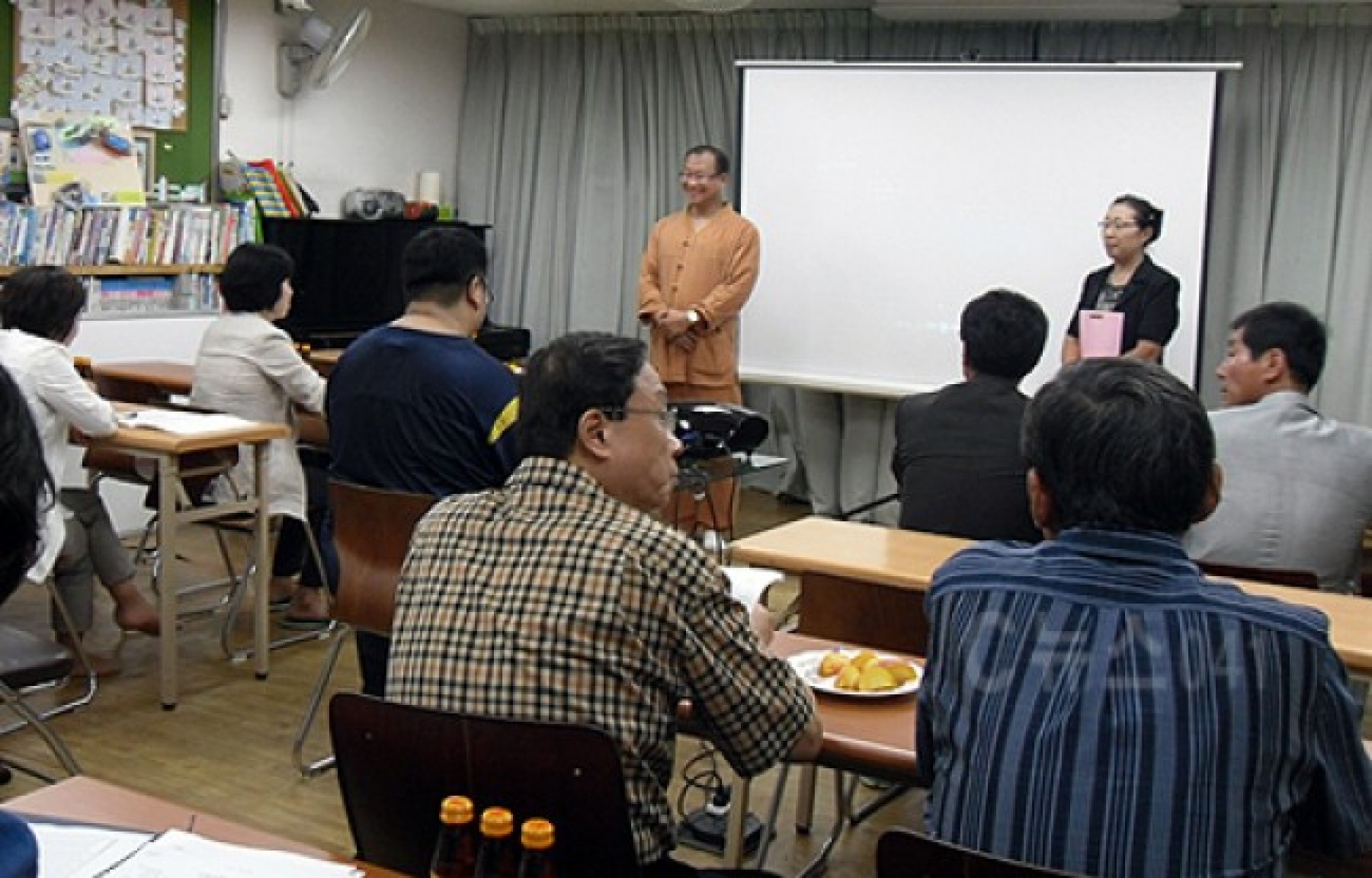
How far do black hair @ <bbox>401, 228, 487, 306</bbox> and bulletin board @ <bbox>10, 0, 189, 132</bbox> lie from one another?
10.3 ft

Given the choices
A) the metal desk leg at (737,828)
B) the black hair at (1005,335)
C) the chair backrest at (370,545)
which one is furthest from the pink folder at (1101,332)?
the chair backrest at (370,545)

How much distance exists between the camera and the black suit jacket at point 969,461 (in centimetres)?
312

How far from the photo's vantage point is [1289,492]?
9.93 ft

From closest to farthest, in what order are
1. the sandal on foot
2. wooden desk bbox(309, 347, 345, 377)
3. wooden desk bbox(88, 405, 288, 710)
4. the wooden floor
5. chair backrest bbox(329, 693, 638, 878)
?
chair backrest bbox(329, 693, 638, 878)
the wooden floor
wooden desk bbox(88, 405, 288, 710)
the sandal on foot
wooden desk bbox(309, 347, 345, 377)

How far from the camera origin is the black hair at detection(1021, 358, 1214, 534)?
1564mm

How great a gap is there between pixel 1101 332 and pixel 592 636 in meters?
4.22

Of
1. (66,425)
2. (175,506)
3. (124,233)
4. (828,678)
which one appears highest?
(124,233)

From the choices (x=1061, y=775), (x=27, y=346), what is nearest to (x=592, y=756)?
(x=1061, y=775)

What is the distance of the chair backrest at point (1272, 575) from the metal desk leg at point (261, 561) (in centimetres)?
267

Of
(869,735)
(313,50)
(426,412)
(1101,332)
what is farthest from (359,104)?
(869,735)

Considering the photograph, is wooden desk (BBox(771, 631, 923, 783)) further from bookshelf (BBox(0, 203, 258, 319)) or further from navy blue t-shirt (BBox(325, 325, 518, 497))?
bookshelf (BBox(0, 203, 258, 319))

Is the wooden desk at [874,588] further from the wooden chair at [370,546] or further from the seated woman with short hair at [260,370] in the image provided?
the seated woman with short hair at [260,370]

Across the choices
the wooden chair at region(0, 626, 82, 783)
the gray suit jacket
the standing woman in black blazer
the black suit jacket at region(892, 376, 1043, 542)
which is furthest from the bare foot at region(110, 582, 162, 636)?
the standing woman in black blazer

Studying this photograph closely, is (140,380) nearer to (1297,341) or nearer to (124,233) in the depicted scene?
(124,233)
